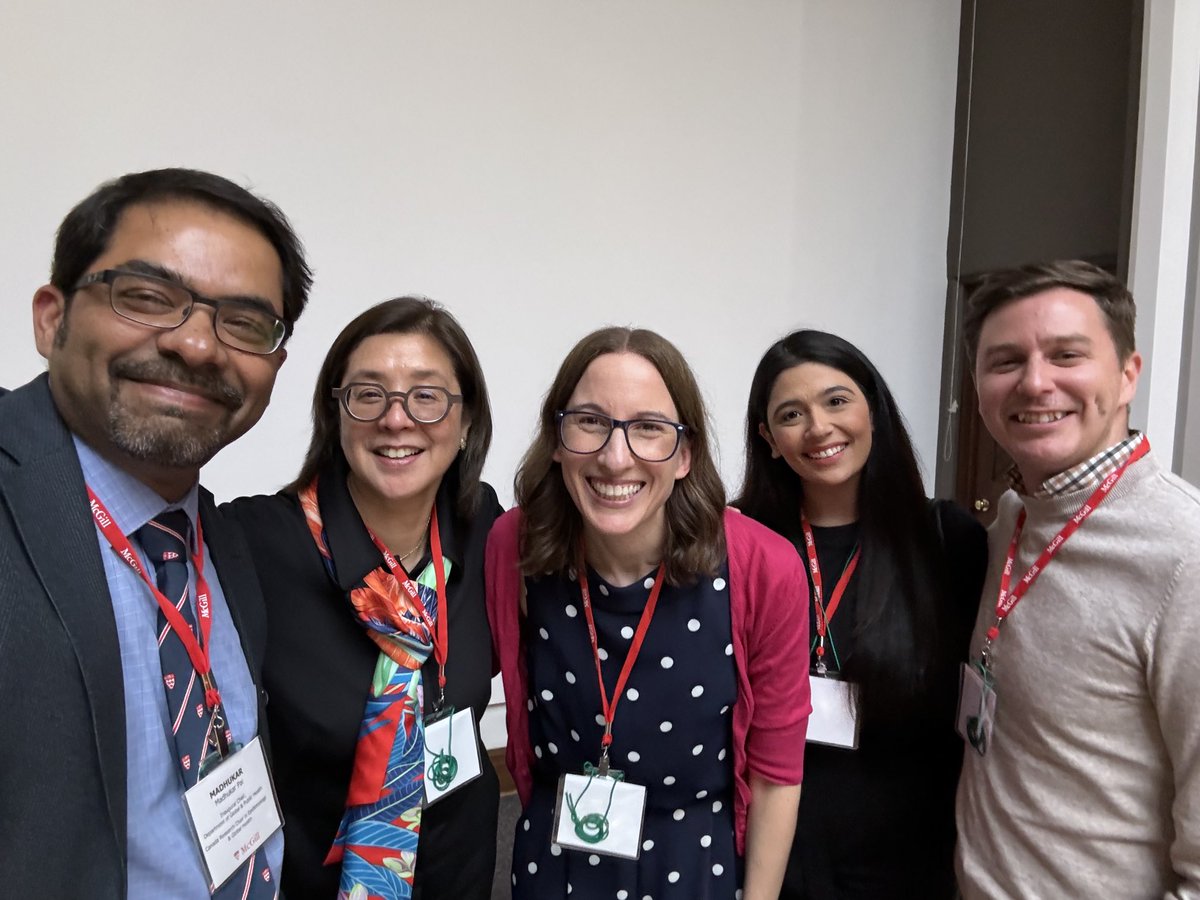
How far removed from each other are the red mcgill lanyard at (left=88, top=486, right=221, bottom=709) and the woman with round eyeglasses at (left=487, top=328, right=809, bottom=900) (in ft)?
1.96

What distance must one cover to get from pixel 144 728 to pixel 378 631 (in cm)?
47

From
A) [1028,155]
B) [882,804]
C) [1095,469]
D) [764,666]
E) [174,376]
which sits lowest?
[882,804]

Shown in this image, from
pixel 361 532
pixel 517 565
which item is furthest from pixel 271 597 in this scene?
pixel 517 565

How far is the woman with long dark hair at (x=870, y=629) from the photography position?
1.60m

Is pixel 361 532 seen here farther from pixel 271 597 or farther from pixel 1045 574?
pixel 1045 574

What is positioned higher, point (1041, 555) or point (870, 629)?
point (1041, 555)

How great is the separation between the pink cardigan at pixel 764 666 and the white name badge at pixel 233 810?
1.65ft

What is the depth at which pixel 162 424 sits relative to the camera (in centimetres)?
106

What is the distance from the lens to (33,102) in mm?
2615

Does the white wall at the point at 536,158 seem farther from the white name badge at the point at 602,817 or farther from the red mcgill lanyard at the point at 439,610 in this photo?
the white name badge at the point at 602,817

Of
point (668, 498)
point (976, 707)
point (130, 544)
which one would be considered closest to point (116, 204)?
point (130, 544)

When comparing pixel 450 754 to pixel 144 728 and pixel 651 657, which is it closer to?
pixel 651 657

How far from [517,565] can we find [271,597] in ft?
1.69

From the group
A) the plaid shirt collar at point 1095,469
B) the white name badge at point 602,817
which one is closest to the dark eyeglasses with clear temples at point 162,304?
the white name badge at point 602,817
